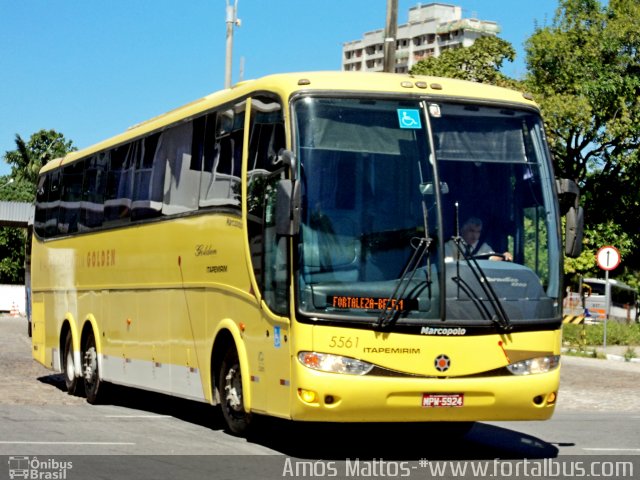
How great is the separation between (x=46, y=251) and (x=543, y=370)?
1201 centimetres

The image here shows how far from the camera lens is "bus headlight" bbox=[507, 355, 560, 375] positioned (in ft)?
38.3

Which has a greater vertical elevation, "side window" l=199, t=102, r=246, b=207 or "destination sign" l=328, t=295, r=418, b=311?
"side window" l=199, t=102, r=246, b=207

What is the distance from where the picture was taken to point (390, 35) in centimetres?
2572

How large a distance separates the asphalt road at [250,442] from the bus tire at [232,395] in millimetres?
172

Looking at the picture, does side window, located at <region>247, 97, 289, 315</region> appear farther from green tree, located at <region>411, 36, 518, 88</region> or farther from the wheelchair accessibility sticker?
green tree, located at <region>411, 36, 518, 88</region>

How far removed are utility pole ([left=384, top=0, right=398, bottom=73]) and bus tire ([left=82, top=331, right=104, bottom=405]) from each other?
916 cm

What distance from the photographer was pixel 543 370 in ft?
38.8

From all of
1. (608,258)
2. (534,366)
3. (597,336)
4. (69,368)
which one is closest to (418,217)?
(534,366)

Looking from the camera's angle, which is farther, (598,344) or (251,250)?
(598,344)

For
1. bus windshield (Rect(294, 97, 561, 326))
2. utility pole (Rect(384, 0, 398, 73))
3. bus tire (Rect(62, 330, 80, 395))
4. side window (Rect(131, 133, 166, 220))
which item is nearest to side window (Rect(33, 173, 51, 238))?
bus tire (Rect(62, 330, 80, 395))

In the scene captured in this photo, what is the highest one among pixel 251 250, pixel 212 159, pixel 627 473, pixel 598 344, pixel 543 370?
pixel 212 159

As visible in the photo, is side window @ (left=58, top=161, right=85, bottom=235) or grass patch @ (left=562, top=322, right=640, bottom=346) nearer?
side window @ (left=58, top=161, right=85, bottom=235)

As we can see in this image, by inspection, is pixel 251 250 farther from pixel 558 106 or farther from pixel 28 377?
pixel 558 106

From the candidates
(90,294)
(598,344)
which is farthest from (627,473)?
(598,344)
